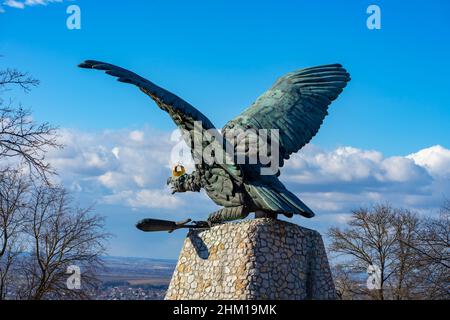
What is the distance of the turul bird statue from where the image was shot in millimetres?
13641

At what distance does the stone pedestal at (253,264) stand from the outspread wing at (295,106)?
180cm

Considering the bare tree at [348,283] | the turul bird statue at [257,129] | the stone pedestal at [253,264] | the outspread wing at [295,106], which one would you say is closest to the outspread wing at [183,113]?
the turul bird statue at [257,129]

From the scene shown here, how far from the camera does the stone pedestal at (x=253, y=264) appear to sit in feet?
44.9

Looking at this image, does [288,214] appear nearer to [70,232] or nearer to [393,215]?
[70,232]

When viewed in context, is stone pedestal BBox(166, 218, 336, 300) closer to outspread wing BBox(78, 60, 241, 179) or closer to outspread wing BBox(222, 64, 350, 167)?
outspread wing BBox(78, 60, 241, 179)

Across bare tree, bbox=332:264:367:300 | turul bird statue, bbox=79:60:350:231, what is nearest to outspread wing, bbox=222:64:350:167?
turul bird statue, bbox=79:60:350:231

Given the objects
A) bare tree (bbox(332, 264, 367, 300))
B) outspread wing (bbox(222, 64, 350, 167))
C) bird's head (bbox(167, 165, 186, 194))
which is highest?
outspread wing (bbox(222, 64, 350, 167))

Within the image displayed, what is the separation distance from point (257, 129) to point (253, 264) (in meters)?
3.20

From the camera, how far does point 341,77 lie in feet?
55.8

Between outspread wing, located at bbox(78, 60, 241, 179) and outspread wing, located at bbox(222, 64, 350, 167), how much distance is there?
1.05 metres

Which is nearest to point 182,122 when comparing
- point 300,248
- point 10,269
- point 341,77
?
point 300,248

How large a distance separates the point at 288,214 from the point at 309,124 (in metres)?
3.03

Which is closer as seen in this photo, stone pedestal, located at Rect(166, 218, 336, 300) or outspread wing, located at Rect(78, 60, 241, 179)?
outspread wing, located at Rect(78, 60, 241, 179)

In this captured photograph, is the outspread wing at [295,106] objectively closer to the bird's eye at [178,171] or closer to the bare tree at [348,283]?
the bird's eye at [178,171]
